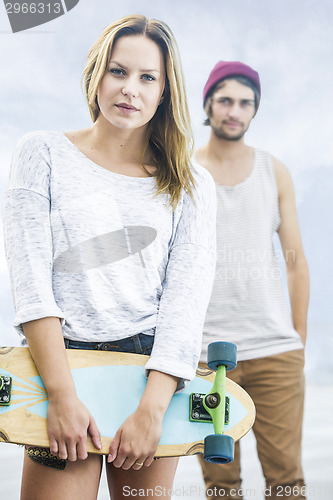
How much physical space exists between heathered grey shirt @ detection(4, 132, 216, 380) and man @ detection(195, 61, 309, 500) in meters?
0.76

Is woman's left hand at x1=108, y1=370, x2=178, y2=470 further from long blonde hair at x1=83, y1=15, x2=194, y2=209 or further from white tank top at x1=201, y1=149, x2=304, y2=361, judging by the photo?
white tank top at x1=201, y1=149, x2=304, y2=361

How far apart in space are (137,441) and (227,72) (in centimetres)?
162

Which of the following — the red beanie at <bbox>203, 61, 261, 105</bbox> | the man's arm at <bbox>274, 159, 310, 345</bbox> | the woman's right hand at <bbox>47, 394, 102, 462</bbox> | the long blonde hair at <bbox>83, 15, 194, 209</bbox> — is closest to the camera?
the woman's right hand at <bbox>47, 394, 102, 462</bbox>

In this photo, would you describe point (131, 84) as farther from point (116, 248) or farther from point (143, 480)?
point (143, 480)

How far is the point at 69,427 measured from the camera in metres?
0.92

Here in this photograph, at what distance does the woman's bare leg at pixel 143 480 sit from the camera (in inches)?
38.9

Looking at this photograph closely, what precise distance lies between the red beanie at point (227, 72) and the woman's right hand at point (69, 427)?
1.56 m

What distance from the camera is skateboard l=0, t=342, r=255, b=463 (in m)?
0.97

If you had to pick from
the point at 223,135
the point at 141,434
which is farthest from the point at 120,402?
the point at 223,135

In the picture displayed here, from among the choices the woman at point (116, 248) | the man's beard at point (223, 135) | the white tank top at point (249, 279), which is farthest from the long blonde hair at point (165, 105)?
the man's beard at point (223, 135)

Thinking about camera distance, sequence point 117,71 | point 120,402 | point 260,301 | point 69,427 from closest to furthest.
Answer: point 69,427, point 120,402, point 117,71, point 260,301

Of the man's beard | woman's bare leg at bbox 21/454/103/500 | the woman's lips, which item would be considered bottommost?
woman's bare leg at bbox 21/454/103/500

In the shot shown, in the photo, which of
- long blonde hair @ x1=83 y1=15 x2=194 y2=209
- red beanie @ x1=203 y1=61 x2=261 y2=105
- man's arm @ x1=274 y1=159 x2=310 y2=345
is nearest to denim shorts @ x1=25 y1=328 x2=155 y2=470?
long blonde hair @ x1=83 y1=15 x2=194 y2=209

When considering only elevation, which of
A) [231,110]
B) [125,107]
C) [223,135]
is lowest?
[125,107]
